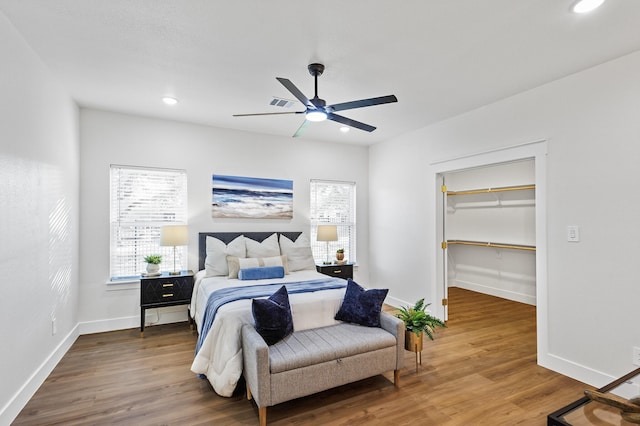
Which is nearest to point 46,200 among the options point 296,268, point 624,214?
point 296,268

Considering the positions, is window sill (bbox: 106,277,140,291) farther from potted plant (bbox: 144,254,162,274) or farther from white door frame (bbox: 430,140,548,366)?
white door frame (bbox: 430,140,548,366)

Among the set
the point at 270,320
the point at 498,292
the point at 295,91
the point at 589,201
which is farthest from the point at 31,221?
the point at 498,292

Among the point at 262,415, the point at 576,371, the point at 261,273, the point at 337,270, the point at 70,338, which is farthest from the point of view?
the point at 337,270

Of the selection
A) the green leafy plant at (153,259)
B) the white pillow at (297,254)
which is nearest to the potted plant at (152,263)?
the green leafy plant at (153,259)

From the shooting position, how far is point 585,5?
1.94 metres

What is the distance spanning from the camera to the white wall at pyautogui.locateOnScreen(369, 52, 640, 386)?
2.53 metres

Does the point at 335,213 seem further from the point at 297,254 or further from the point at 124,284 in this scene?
the point at 124,284

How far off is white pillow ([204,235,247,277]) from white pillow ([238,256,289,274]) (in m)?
0.21

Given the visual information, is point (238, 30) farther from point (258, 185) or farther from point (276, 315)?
point (258, 185)

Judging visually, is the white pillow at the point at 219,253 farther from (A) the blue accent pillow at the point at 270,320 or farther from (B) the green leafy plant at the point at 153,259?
(A) the blue accent pillow at the point at 270,320

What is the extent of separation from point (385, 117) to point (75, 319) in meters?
4.52

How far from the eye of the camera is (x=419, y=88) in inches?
127

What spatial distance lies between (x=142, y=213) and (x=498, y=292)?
19.8ft

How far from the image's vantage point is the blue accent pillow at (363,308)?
9.29ft
